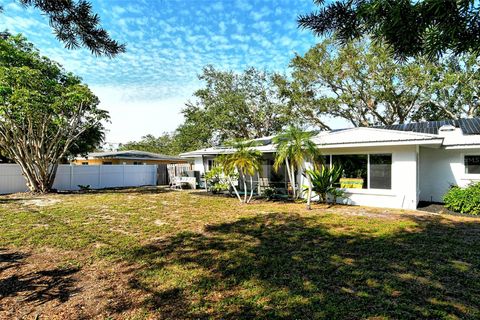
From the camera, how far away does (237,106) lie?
27016mm

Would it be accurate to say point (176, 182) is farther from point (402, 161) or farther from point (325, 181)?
point (402, 161)

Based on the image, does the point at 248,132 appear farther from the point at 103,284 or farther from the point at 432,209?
the point at 103,284

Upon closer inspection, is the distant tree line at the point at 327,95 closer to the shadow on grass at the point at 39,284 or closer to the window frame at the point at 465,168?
the window frame at the point at 465,168

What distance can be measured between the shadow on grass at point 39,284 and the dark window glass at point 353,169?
32.5ft

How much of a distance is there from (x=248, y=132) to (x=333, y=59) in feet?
34.6

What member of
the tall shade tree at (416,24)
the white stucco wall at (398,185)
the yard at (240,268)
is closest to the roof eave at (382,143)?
the white stucco wall at (398,185)

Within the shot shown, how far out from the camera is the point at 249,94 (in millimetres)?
28516

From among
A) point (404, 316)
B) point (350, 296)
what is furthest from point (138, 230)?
point (404, 316)

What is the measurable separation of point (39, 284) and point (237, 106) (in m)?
24.1

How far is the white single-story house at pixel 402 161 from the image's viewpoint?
10.0 meters

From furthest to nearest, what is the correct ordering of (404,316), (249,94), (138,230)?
(249,94) → (138,230) → (404,316)

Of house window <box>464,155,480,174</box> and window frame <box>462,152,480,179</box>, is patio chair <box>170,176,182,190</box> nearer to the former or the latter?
window frame <box>462,152,480,179</box>

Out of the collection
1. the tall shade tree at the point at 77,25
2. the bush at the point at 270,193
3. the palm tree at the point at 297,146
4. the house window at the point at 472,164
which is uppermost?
the tall shade tree at the point at 77,25

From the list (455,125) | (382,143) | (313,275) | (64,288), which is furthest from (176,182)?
(455,125)
